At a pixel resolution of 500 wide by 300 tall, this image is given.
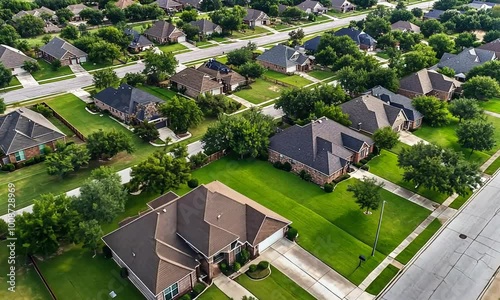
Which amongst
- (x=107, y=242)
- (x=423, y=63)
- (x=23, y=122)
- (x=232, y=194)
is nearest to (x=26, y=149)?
(x=23, y=122)

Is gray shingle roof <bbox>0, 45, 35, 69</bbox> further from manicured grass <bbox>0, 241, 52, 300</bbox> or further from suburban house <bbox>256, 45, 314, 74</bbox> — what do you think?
manicured grass <bbox>0, 241, 52, 300</bbox>

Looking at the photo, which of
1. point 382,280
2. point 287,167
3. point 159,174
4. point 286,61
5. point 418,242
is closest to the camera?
point 382,280

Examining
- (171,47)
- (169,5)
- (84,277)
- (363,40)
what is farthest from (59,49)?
(363,40)

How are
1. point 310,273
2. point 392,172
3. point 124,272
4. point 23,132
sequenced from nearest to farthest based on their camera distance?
point 124,272, point 310,273, point 392,172, point 23,132

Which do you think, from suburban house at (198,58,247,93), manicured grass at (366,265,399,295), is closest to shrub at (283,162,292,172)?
manicured grass at (366,265,399,295)

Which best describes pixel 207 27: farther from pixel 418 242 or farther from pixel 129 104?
pixel 418 242

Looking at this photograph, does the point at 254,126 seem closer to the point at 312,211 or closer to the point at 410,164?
the point at 312,211

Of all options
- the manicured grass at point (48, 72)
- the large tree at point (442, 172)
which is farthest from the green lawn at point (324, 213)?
the manicured grass at point (48, 72)
